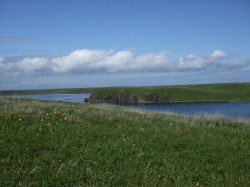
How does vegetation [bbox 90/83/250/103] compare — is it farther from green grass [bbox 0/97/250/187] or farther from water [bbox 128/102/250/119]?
green grass [bbox 0/97/250/187]

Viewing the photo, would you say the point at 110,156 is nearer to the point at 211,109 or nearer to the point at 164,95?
the point at 211,109

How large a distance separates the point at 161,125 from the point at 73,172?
6.49m

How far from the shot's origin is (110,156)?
26.3 ft

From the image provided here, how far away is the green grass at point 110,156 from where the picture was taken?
6.90 meters

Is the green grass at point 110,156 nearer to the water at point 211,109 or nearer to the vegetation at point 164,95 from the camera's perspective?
the water at point 211,109

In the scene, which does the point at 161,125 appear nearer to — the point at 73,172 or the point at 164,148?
the point at 164,148

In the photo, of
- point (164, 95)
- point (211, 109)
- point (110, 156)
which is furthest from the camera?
point (164, 95)

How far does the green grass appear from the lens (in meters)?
6.90

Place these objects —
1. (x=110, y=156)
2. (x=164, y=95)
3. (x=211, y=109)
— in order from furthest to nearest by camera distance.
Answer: (x=164, y=95), (x=211, y=109), (x=110, y=156)

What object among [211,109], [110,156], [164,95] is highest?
[110,156]

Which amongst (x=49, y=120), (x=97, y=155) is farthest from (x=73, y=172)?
(x=49, y=120)

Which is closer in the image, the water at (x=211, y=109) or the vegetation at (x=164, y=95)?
the water at (x=211, y=109)

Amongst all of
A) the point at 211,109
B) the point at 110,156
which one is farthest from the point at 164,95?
the point at 110,156

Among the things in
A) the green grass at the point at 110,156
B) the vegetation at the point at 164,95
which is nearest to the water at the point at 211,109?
the green grass at the point at 110,156
